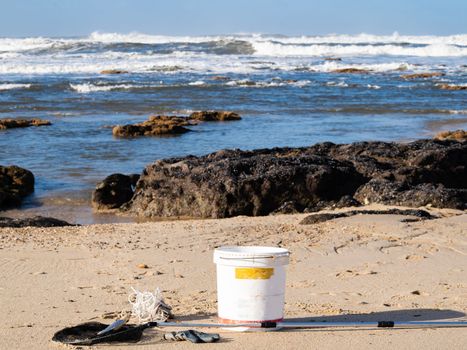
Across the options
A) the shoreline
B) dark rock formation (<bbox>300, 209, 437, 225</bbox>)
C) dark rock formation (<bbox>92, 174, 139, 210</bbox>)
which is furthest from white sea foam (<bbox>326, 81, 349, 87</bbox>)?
dark rock formation (<bbox>300, 209, 437, 225</bbox>)

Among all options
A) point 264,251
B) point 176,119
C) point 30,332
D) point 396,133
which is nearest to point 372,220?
point 264,251

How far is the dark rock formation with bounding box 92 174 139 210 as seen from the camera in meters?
10.9

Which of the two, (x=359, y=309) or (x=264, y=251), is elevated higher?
(x=264, y=251)

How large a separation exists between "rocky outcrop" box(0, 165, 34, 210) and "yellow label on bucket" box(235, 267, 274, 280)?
683 cm

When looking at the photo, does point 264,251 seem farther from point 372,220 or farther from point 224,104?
point 224,104

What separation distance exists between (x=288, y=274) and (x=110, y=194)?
16.1ft

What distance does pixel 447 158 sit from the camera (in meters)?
11.3

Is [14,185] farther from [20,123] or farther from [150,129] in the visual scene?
[20,123]

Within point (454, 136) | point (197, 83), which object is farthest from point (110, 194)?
point (197, 83)

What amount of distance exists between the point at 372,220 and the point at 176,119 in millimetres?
12230

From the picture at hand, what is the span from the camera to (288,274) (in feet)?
21.2

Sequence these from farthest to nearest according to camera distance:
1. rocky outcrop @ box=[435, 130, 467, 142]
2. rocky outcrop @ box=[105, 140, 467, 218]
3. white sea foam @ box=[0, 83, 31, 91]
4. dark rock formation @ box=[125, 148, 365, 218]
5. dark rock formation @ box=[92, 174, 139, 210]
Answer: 1. white sea foam @ box=[0, 83, 31, 91]
2. rocky outcrop @ box=[435, 130, 467, 142]
3. dark rock formation @ box=[92, 174, 139, 210]
4. dark rock formation @ box=[125, 148, 365, 218]
5. rocky outcrop @ box=[105, 140, 467, 218]

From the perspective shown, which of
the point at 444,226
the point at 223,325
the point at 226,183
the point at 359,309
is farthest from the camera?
the point at 226,183

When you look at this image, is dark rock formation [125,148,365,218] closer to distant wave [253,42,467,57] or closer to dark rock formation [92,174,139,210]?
Result: dark rock formation [92,174,139,210]
